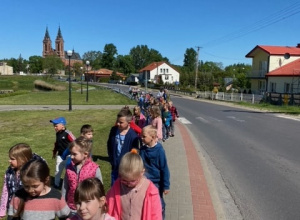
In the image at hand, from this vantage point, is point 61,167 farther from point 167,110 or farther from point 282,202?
point 167,110

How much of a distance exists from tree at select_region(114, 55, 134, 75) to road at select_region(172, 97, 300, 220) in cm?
13231

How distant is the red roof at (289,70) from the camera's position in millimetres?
36375

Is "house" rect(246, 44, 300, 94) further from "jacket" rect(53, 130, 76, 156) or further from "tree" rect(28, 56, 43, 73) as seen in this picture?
"tree" rect(28, 56, 43, 73)

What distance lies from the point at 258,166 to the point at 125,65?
140 metres

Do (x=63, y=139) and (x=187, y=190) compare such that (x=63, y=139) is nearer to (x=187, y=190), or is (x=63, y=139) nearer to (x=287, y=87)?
(x=187, y=190)

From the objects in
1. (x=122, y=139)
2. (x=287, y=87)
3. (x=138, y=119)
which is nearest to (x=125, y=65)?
(x=287, y=87)

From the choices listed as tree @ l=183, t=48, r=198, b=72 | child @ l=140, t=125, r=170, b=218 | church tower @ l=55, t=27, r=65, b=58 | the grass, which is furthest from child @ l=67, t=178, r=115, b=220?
church tower @ l=55, t=27, r=65, b=58

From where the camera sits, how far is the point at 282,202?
604 cm

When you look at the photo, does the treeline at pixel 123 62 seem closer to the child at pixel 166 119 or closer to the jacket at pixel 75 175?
the child at pixel 166 119

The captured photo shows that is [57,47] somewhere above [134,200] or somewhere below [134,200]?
above

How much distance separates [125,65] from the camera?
147 metres

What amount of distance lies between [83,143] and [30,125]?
14.0 m

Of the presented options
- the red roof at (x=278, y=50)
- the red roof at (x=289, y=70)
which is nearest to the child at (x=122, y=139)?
the red roof at (x=289, y=70)

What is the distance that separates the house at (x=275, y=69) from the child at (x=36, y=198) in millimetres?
36732
